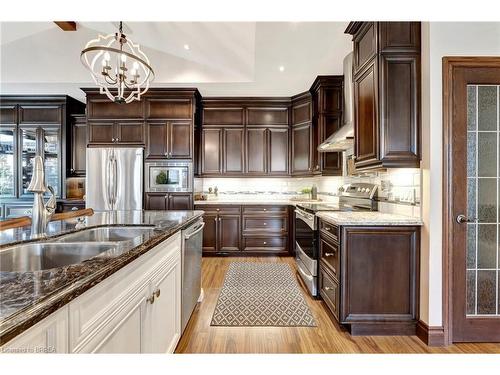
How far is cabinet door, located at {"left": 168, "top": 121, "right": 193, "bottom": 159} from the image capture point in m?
4.25

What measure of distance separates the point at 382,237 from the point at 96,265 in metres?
1.99

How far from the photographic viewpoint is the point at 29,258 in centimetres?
121

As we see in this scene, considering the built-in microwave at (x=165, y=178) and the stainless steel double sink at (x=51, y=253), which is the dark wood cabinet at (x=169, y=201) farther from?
the stainless steel double sink at (x=51, y=253)

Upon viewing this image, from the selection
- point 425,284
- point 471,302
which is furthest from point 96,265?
point 471,302

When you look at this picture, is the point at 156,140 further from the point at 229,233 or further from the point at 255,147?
the point at 229,233

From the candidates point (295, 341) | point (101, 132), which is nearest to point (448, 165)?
point (295, 341)

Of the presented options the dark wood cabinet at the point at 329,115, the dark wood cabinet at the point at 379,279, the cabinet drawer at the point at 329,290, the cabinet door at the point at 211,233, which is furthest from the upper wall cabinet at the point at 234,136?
the dark wood cabinet at the point at 379,279

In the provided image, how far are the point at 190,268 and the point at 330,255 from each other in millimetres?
1249

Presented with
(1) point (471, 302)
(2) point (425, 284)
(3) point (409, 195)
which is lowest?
(1) point (471, 302)

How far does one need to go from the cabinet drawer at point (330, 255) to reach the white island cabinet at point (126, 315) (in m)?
1.29

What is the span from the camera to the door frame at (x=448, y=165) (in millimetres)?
1929

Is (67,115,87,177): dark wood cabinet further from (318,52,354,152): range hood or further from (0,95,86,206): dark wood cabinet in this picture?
(318,52,354,152): range hood

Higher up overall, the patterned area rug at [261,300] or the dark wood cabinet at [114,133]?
the dark wood cabinet at [114,133]
